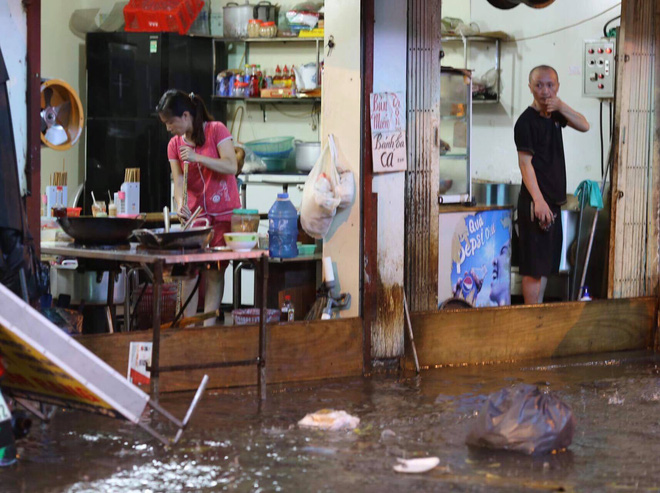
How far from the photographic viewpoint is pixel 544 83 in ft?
27.0

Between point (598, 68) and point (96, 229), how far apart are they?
5.52 m

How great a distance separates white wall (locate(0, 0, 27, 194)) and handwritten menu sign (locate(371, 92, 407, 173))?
7.74 feet

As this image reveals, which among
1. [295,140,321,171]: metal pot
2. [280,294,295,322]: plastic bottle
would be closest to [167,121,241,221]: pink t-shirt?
[280,294,295,322]: plastic bottle

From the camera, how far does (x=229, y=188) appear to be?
7.42 meters

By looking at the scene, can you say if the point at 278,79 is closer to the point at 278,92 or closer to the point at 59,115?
the point at 278,92

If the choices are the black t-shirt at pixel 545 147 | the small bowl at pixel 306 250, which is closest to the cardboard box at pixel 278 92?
the black t-shirt at pixel 545 147

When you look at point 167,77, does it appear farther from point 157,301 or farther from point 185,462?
point 185,462

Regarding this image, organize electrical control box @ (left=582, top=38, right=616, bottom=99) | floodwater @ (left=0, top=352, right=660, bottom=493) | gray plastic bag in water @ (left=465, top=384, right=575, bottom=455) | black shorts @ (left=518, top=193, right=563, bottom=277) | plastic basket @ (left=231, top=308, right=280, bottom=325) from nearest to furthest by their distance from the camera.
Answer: floodwater @ (left=0, top=352, right=660, bottom=493), gray plastic bag in water @ (left=465, top=384, right=575, bottom=455), plastic basket @ (left=231, top=308, right=280, bottom=325), black shorts @ (left=518, top=193, right=563, bottom=277), electrical control box @ (left=582, top=38, right=616, bottom=99)

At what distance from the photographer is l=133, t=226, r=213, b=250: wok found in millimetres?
5957

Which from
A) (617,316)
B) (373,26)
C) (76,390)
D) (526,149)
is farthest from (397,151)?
(76,390)

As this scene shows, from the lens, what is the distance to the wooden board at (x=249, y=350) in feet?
21.0

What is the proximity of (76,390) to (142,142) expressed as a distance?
21.8ft

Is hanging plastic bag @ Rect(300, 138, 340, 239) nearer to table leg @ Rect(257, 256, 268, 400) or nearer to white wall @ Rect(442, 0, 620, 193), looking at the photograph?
table leg @ Rect(257, 256, 268, 400)

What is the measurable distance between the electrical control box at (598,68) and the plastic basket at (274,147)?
303 cm
